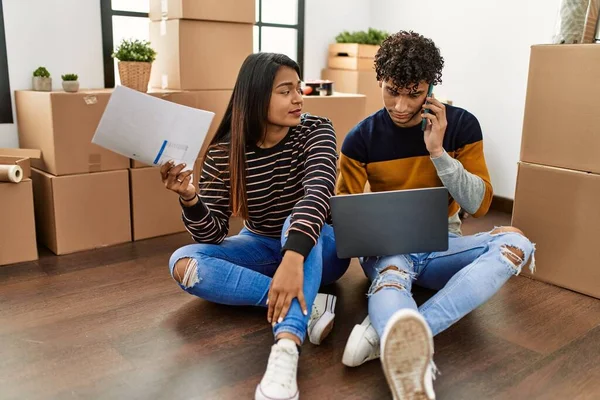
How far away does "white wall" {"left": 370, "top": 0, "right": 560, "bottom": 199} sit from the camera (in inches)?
102

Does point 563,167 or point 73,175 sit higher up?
point 563,167

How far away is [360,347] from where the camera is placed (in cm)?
125

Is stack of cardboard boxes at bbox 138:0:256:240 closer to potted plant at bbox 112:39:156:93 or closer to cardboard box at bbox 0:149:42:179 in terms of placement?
potted plant at bbox 112:39:156:93

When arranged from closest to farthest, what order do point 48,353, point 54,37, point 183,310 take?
1. point 48,353
2. point 183,310
3. point 54,37

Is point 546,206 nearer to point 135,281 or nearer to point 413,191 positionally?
point 413,191

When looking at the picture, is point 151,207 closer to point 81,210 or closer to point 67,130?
point 81,210

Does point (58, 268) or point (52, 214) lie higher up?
point (52, 214)

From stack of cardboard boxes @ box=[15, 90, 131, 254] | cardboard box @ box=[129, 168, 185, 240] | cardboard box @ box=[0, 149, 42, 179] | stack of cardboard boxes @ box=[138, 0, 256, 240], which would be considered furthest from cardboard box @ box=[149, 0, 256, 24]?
cardboard box @ box=[0, 149, 42, 179]

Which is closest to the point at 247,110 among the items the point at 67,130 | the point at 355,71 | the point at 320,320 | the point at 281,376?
the point at 320,320

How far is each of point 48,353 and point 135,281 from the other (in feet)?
1.59

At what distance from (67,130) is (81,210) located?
0.29 metres

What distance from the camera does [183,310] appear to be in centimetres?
159

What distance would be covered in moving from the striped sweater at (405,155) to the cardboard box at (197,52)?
96 cm

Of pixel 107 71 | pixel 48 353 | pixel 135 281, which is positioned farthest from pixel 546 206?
pixel 107 71
